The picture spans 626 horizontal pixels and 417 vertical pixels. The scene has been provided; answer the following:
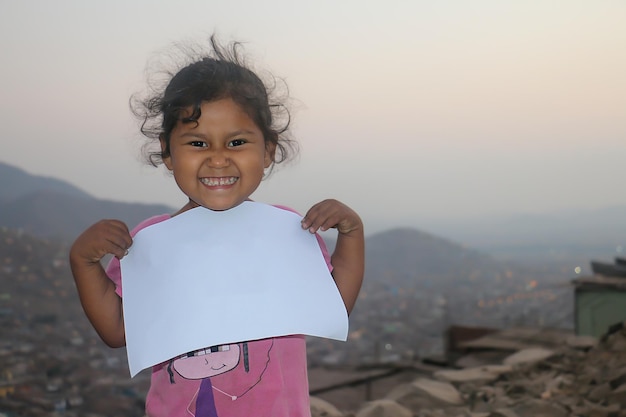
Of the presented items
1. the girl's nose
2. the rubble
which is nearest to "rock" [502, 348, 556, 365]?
the rubble

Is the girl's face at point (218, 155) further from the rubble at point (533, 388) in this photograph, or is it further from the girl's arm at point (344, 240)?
the rubble at point (533, 388)

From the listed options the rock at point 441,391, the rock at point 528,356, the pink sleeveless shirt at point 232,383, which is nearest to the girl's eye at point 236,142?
the pink sleeveless shirt at point 232,383

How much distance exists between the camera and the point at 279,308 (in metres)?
0.93

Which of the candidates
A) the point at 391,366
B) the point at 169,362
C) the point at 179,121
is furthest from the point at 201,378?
the point at 391,366

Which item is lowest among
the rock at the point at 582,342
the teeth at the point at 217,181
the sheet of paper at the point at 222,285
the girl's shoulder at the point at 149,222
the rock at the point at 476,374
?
the rock at the point at 476,374

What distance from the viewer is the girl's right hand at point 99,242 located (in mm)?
885

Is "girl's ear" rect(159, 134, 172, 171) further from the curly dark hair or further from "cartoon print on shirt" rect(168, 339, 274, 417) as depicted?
"cartoon print on shirt" rect(168, 339, 274, 417)

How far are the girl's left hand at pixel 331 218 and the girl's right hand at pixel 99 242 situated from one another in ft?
→ 0.91

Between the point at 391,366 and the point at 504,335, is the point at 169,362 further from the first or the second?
the point at 504,335

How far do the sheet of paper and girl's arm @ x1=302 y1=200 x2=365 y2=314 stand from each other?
40mm

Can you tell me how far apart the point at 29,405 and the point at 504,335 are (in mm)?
2877

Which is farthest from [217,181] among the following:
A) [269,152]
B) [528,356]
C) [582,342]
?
[582,342]

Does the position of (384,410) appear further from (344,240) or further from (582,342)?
(344,240)

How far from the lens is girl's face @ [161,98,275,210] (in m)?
0.90
